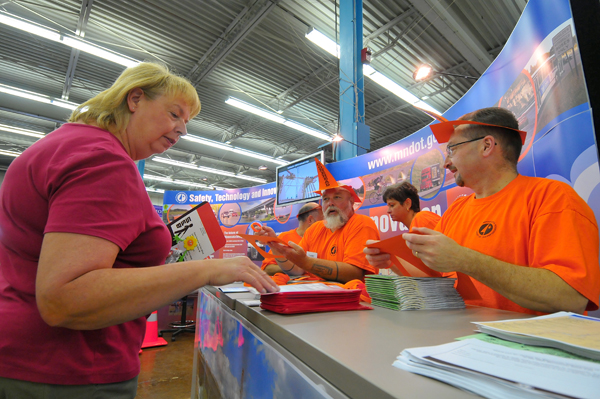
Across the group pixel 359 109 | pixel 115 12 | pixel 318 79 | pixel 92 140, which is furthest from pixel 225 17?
pixel 92 140

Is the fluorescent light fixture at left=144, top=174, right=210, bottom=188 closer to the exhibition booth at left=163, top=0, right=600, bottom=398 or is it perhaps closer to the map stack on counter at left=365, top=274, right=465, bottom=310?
the exhibition booth at left=163, top=0, right=600, bottom=398

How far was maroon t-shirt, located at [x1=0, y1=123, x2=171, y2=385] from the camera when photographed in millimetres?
668

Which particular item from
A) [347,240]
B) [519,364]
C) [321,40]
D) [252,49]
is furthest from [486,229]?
[252,49]

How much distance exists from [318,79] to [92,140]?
772 cm

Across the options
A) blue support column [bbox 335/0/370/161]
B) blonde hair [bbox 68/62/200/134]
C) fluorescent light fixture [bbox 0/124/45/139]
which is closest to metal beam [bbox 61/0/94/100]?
fluorescent light fixture [bbox 0/124/45/139]

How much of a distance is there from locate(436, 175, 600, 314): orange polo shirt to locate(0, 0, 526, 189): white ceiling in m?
5.40

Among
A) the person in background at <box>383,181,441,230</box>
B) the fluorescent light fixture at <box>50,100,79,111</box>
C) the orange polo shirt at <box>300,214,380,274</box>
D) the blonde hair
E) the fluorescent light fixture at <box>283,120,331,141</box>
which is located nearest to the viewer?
the blonde hair

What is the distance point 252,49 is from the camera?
6801mm

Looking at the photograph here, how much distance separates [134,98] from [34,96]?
938cm

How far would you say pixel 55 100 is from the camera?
790 cm

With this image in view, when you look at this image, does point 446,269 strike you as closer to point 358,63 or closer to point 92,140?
point 92,140

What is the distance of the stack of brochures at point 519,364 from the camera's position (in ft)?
1.23

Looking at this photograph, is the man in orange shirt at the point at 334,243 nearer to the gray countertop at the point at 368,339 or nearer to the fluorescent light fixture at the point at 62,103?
the gray countertop at the point at 368,339

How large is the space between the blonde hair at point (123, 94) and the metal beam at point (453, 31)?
5.69 metres
